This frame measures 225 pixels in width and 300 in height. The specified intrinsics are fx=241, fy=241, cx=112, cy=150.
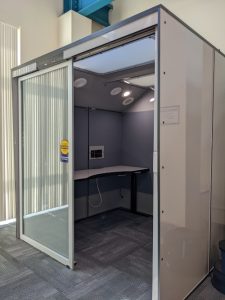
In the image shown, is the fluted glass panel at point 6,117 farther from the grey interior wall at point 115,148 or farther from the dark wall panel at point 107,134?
the dark wall panel at point 107,134

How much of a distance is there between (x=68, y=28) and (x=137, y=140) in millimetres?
2399

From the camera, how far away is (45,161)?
9.76ft

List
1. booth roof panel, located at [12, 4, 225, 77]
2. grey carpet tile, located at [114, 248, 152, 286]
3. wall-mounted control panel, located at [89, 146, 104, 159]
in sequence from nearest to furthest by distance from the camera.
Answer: booth roof panel, located at [12, 4, 225, 77]
grey carpet tile, located at [114, 248, 152, 286]
wall-mounted control panel, located at [89, 146, 104, 159]

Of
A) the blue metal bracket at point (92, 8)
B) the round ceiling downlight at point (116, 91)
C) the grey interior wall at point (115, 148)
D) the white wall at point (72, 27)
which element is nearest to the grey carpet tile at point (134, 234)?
the grey interior wall at point (115, 148)

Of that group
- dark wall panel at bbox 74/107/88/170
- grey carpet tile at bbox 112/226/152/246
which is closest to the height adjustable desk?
dark wall panel at bbox 74/107/88/170

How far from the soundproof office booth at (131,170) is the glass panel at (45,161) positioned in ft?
0.04

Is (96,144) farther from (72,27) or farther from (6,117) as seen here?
(72,27)

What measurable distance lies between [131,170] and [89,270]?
2.07 metres

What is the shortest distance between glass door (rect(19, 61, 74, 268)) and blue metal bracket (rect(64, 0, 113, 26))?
200 centimetres

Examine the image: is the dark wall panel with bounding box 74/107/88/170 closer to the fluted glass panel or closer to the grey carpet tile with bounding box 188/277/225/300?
the fluted glass panel

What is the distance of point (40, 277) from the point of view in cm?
249

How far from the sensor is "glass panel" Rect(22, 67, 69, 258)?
274cm

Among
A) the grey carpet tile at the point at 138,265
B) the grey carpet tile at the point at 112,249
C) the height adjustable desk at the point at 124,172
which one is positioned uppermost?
the height adjustable desk at the point at 124,172

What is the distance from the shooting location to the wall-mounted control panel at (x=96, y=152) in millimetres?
4496
